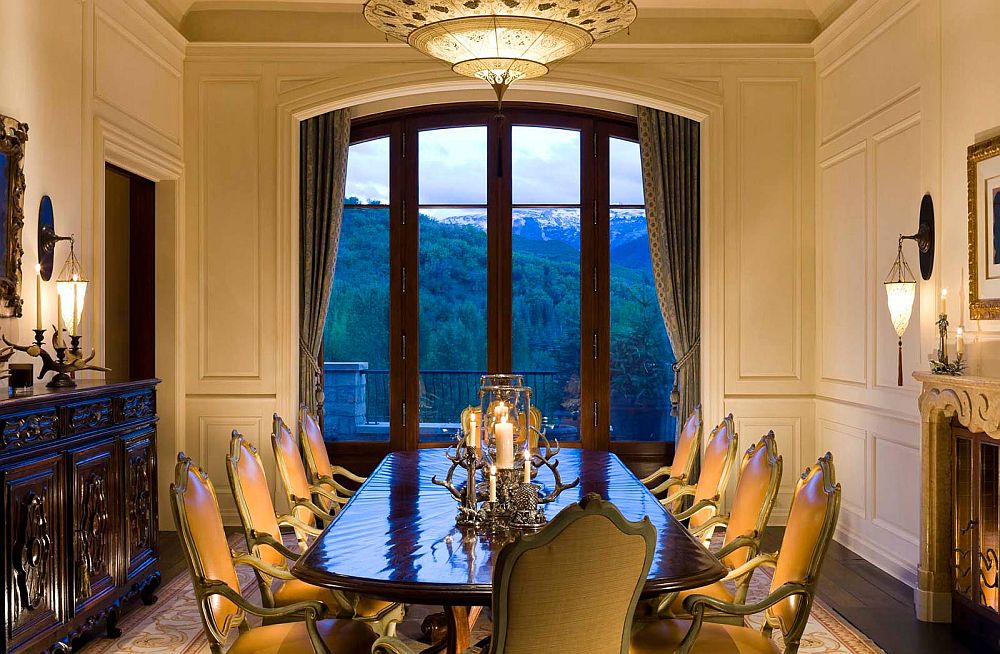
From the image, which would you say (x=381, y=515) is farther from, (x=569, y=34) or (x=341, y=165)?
(x=341, y=165)

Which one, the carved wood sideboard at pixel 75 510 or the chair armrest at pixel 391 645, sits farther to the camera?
the carved wood sideboard at pixel 75 510

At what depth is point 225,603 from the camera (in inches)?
103

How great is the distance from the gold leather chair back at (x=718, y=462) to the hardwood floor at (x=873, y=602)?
89 centimetres

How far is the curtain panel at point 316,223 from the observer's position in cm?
635

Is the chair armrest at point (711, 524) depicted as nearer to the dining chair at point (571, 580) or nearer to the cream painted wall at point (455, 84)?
the dining chair at point (571, 580)

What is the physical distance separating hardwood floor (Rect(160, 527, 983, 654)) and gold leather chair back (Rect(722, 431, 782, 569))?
1.03 meters

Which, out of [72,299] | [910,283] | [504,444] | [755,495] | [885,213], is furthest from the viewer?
[885,213]

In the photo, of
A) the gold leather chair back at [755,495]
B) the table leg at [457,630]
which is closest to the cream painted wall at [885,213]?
the gold leather chair back at [755,495]

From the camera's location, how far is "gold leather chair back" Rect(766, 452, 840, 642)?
8.00 feet

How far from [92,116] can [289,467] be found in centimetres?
222

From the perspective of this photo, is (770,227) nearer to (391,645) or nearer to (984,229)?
(984,229)

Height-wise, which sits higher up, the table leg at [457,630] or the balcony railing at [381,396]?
the balcony railing at [381,396]

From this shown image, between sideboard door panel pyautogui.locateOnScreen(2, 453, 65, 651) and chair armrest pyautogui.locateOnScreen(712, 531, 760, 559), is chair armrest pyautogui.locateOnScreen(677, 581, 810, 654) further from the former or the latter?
sideboard door panel pyautogui.locateOnScreen(2, 453, 65, 651)

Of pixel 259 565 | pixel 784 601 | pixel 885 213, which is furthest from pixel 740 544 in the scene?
pixel 885 213
